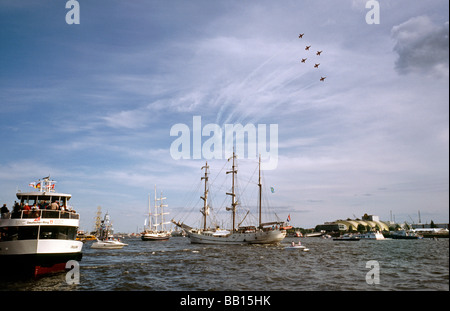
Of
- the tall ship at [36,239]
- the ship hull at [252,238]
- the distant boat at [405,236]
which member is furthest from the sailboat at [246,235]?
the distant boat at [405,236]

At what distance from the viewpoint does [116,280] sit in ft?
87.7

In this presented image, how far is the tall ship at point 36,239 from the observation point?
25.7 metres

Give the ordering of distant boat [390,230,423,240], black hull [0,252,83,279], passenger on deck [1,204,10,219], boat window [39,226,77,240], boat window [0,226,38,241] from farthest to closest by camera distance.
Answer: distant boat [390,230,423,240]
passenger on deck [1,204,10,219]
boat window [39,226,77,240]
boat window [0,226,38,241]
black hull [0,252,83,279]

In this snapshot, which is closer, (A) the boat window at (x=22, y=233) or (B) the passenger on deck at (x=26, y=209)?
(A) the boat window at (x=22, y=233)

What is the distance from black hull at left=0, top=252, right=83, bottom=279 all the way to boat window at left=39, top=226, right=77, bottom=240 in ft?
5.38

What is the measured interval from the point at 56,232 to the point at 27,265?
3.38 metres

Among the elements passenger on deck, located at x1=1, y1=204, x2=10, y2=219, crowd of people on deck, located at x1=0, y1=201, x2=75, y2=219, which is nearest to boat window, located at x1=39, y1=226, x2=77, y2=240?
crowd of people on deck, located at x1=0, y1=201, x2=75, y2=219

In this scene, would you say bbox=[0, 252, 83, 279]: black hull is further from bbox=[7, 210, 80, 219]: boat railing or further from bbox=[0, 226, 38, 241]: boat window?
bbox=[7, 210, 80, 219]: boat railing

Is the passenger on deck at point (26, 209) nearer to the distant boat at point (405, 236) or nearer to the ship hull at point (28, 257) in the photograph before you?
the ship hull at point (28, 257)

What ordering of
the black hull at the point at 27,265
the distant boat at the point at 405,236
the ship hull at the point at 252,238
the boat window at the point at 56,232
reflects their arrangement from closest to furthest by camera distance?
the black hull at the point at 27,265 < the boat window at the point at 56,232 < the ship hull at the point at 252,238 < the distant boat at the point at 405,236

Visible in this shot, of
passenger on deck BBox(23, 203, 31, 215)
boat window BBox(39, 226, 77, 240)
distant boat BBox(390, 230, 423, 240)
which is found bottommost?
distant boat BBox(390, 230, 423, 240)

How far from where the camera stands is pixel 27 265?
2564cm

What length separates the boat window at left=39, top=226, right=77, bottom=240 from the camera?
2656 centimetres

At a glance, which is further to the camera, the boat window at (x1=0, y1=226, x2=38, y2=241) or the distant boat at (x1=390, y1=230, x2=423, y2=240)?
the distant boat at (x1=390, y1=230, x2=423, y2=240)
